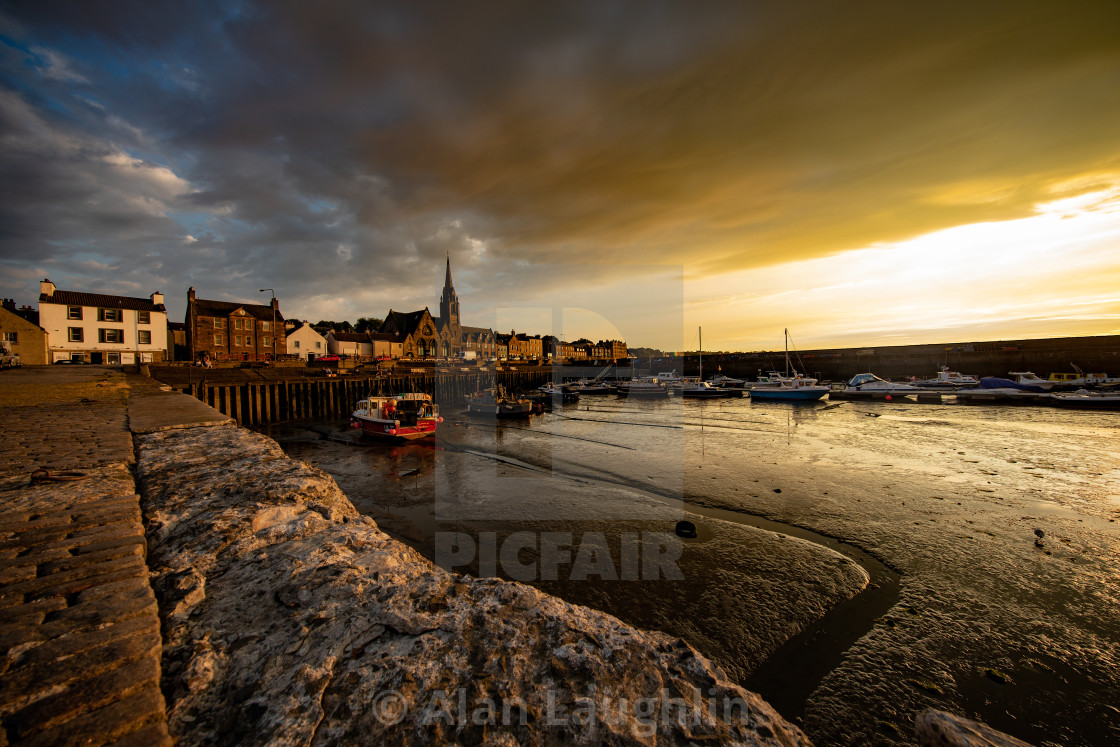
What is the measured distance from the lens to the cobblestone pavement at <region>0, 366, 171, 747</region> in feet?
6.01

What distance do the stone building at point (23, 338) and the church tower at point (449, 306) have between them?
60153mm

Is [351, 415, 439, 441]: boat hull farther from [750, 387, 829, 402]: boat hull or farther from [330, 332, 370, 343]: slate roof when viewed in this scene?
[330, 332, 370, 343]: slate roof

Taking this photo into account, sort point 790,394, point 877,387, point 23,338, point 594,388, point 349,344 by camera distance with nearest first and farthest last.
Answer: point 23,338 → point 790,394 → point 877,387 → point 594,388 → point 349,344

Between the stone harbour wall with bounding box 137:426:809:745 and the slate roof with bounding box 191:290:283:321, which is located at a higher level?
the slate roof with bounding box 191:290:283:321

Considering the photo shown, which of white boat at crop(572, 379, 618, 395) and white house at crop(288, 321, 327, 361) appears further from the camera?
white house at crop(288, 321, 327, 361)

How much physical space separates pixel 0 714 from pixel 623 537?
8.80 metres

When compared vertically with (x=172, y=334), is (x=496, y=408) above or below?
below

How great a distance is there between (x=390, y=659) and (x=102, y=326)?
61.0 metres

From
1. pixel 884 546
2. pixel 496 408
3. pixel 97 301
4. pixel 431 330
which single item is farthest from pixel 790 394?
pixel 97 301

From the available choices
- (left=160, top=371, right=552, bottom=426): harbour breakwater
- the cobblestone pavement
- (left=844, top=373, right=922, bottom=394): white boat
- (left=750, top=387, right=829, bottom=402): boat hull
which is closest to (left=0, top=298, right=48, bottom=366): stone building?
(left=160, top=371, right=552, bottom=426): harbour breakwater

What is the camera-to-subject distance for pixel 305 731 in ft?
6.80

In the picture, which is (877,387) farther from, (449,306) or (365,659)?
(449,306)

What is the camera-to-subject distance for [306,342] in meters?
65.4

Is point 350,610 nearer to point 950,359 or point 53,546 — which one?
point 53,546
